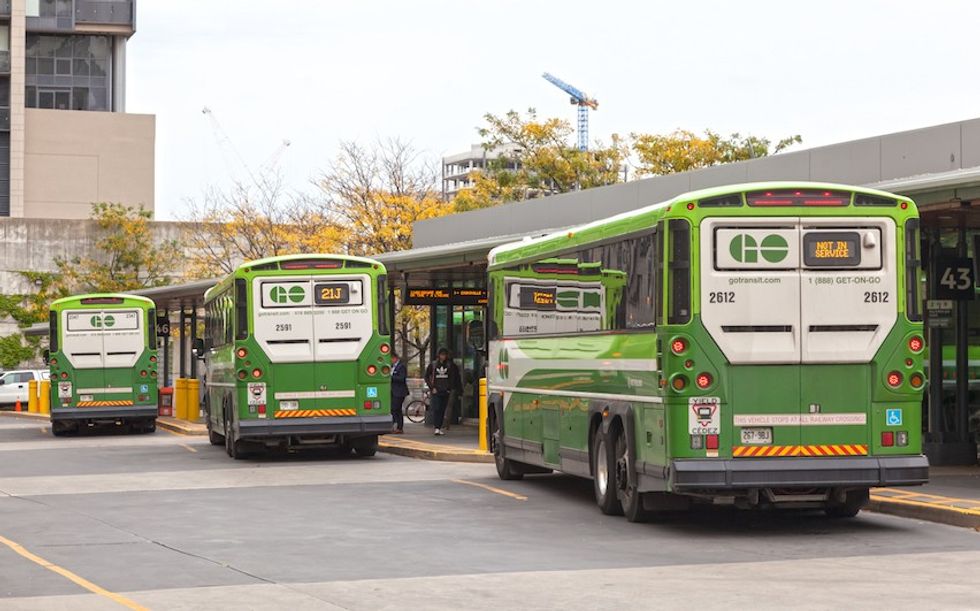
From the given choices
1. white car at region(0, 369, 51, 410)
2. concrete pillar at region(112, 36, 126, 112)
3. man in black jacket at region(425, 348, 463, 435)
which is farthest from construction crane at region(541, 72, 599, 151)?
man in black jacket at region(425, 348, 463, 435)

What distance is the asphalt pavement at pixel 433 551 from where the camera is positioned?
11.9 metres

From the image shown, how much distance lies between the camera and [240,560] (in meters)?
14.1

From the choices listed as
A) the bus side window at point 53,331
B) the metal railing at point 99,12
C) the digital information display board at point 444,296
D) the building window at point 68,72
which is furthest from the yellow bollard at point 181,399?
the building window at point 68,72

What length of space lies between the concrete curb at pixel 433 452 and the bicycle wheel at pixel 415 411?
35.8 feet

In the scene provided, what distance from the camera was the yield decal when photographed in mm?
15438

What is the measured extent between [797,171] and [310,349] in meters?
7.97

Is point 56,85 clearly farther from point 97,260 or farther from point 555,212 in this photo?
point 555,212

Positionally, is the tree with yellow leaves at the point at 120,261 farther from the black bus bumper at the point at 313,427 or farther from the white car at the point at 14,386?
the black bus bumper at the point at 313,427

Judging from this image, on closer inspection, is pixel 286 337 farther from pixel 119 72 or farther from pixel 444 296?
pixel 119 72

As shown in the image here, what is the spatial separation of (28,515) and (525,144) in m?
56.6

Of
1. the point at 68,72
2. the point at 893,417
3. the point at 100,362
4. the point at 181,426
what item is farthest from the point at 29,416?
the point at 68,72

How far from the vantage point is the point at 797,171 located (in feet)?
88.6

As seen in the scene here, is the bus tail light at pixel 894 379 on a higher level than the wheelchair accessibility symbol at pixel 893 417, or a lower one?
higher

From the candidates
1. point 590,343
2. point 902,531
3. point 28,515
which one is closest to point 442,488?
point 590,343
